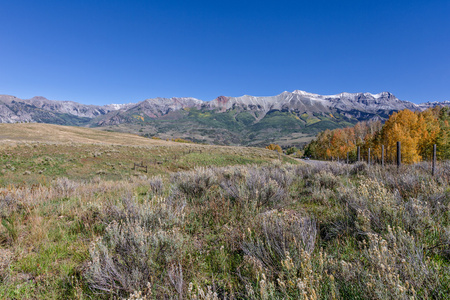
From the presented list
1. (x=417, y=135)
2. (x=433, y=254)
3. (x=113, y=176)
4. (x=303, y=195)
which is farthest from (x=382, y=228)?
(x=417, y=135)

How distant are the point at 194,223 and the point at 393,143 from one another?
32704 mm

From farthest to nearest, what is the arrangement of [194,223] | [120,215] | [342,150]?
[342,150]
[194,223]
[120,215]

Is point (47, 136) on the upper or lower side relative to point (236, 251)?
upper

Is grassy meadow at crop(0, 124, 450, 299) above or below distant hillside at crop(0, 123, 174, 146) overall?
below

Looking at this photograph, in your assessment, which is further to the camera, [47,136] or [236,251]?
[47,136]

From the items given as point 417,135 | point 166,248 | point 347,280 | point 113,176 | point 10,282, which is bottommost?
point 113,176

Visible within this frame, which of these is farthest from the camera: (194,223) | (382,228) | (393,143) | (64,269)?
(393,143)

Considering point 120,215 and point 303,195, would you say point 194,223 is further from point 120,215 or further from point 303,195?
point 303,195

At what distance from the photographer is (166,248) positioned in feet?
8.88

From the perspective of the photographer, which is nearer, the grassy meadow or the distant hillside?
the grassy meadow

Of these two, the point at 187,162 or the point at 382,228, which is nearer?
the point at 382,228

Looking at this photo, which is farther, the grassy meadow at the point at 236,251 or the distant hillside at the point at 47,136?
the distant hillside at the point at 47,136

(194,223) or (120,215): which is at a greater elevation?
(120,215)

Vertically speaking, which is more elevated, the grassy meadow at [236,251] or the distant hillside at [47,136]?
the distant hillside at [47,136]
